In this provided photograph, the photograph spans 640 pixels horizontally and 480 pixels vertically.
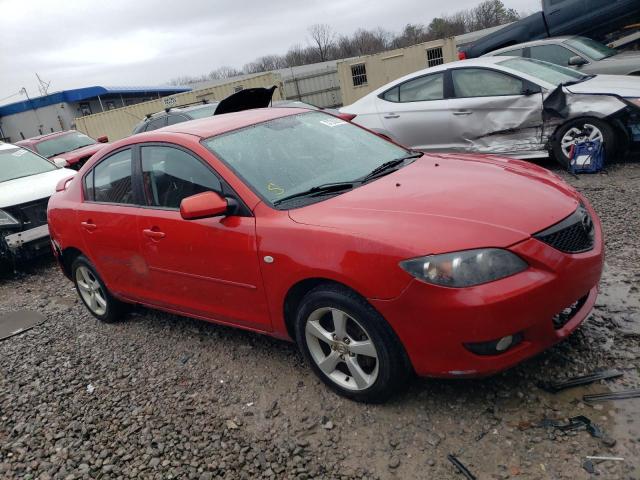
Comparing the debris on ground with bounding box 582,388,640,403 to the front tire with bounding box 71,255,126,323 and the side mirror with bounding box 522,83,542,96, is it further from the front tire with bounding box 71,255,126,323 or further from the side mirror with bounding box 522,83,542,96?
the side mirror with bounding box 522,83,542,96

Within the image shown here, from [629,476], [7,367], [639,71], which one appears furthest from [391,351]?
[639,71]

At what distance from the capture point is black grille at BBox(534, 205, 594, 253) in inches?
97.7

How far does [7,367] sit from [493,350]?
12.8 feet

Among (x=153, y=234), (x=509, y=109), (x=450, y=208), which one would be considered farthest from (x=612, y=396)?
(x=509, y=109)

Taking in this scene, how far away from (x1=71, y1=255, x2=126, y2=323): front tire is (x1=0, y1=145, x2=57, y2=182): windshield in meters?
4.01

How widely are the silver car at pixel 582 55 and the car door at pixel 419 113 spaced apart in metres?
2.46

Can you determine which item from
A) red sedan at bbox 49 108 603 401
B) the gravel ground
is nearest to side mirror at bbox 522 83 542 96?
the gravel ground

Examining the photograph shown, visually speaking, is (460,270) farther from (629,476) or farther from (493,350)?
(629,476)

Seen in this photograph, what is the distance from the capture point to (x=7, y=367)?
4277mm

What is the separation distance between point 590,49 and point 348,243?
8.62 m

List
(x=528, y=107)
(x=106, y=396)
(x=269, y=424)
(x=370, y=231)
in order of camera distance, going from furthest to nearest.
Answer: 1. (x=528, y=107)
2. (x=106, y=396)
3. (x=269, y=424)
4. (x=370, y=231)

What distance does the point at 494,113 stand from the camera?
264 inches

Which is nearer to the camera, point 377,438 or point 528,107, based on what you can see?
point 377,438

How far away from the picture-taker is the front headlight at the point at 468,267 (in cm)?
232
